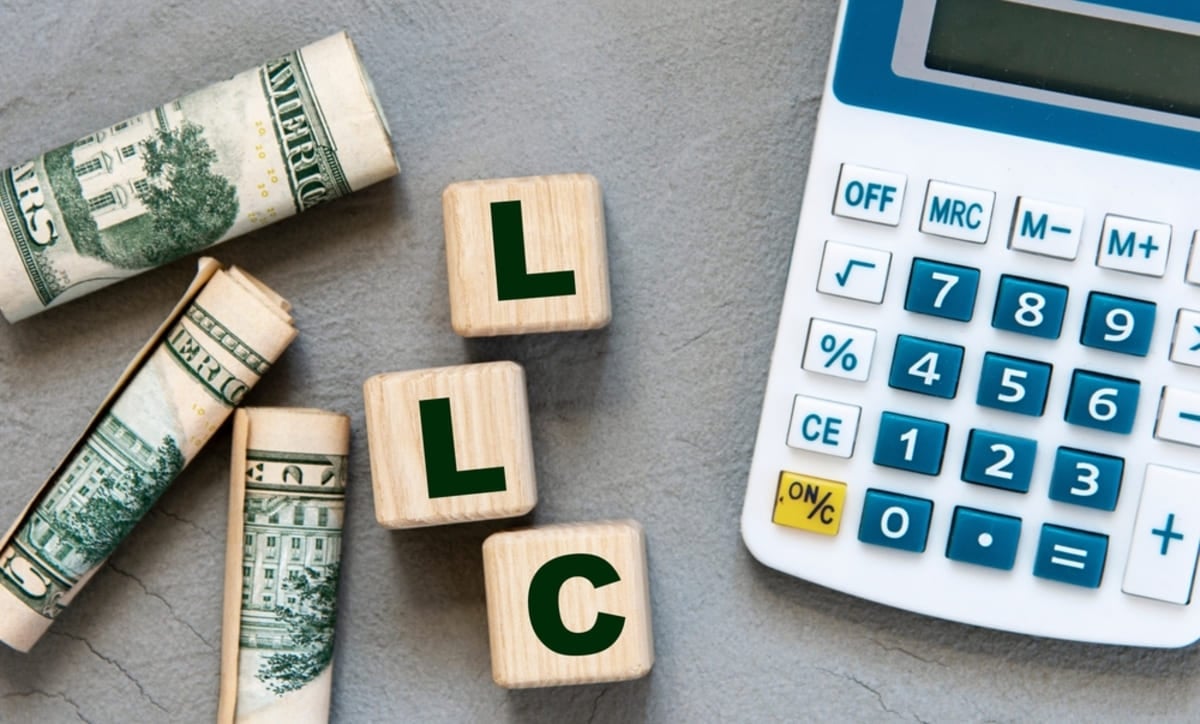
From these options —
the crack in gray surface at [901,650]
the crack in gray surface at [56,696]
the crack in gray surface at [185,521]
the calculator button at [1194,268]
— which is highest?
the calculator button at [1194,268]

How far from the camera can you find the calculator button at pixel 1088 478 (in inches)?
17.3

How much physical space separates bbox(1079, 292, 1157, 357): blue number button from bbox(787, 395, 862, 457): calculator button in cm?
10

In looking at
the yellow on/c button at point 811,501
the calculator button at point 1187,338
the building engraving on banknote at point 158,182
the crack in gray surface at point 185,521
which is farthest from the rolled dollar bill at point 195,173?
the calculator button at point 1187,338

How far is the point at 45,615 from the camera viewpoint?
1.53 ft

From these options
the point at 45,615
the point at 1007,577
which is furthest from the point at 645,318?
the point at 45,615

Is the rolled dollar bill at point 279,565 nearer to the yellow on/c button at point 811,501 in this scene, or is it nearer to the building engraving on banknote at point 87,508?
the building engraving on banknote at point 87,508

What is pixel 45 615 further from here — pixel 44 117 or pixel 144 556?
pixel 44 117

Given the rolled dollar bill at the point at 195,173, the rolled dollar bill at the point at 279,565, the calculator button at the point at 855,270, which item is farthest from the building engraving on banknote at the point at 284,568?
the calculator button at the point at 855,270

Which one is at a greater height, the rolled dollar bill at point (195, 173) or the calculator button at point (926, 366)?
the rolled dollar bill at point (195, 173)

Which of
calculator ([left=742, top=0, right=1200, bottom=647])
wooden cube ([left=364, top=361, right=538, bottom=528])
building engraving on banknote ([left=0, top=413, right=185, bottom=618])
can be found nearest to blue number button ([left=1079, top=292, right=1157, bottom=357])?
calculator ([left=742, top=0, right=1200, bottom=647])

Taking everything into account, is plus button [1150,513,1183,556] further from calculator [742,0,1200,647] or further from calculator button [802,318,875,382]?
calculator button [802,318,875,382]

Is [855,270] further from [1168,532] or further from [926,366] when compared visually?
[1168,532]

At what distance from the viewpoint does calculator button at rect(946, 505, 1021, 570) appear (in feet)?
1.45

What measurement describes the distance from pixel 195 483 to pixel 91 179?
0.45 feet
